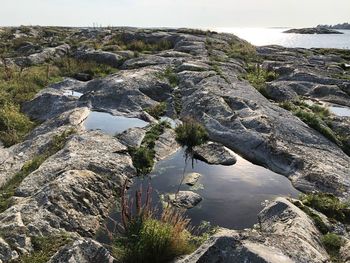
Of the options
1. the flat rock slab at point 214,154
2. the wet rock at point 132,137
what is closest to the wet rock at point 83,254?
the wet rock at point 132,137

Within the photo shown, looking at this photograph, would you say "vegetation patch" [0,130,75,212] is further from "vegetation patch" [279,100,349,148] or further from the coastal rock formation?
"vegetation patch" [279,100,349,148]

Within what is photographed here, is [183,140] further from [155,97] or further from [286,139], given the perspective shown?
[155,97]

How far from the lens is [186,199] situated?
1330cm

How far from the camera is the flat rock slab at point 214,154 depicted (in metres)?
17.1

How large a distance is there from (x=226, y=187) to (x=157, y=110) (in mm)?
9942

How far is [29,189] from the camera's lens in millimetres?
12945

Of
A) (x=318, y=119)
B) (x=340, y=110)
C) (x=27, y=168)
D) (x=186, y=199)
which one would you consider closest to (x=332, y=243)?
(x=186, y=199)

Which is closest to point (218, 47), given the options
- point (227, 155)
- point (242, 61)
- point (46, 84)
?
point (242, 61)

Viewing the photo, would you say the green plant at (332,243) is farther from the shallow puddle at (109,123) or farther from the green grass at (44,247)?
the shallow puddle at (109,123)

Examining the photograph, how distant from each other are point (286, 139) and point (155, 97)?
1088cm

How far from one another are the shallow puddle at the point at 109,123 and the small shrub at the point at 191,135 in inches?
115

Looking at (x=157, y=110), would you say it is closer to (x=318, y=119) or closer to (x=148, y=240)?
(x=318, y=119)

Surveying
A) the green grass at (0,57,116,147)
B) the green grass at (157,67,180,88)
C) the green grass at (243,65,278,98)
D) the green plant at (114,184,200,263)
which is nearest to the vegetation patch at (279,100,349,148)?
the green grass at (243,65,278,98)

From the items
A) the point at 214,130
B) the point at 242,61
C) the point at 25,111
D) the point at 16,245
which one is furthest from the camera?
the point at 242,61
